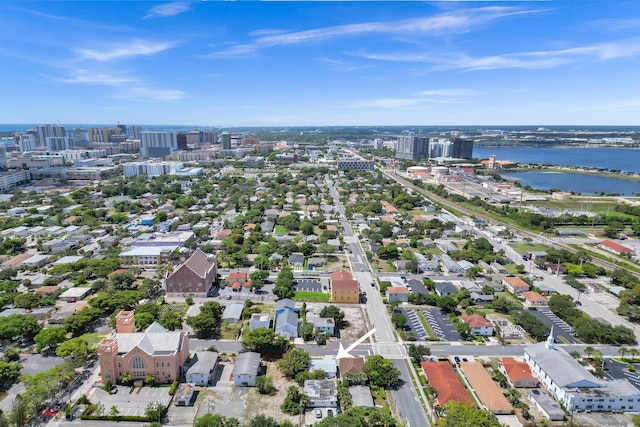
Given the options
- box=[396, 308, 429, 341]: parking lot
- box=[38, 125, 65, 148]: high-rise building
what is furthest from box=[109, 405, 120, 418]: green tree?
box=[38, 125, 65, 148]: high-rise building

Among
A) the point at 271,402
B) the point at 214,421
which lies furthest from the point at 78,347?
the point at 271,402

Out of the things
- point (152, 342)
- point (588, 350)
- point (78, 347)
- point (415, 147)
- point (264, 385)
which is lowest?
point (264, 385)

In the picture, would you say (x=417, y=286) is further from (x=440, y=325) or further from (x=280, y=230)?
(x=280, y=230)

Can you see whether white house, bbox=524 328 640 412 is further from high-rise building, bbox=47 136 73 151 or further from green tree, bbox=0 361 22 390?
high-rise building, bbox=47 136 73 151

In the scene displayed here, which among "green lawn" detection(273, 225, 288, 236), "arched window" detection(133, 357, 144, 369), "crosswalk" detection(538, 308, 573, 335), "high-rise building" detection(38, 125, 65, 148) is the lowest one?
"crosswalk" detection(538, 308, 573, 335)

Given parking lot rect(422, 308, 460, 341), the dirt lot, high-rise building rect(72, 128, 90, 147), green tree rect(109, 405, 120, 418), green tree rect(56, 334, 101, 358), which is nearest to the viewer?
green tree rect(109, 405, 120, 418)

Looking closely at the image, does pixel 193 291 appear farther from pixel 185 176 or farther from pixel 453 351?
pixel 185 176

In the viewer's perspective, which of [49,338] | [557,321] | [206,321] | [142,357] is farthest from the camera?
[557,321]

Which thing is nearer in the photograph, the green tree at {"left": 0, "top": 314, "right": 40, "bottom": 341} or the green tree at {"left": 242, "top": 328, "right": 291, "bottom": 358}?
the green tree at {"left": 242, "top": 328, "right": 291, "bottom": 358}
